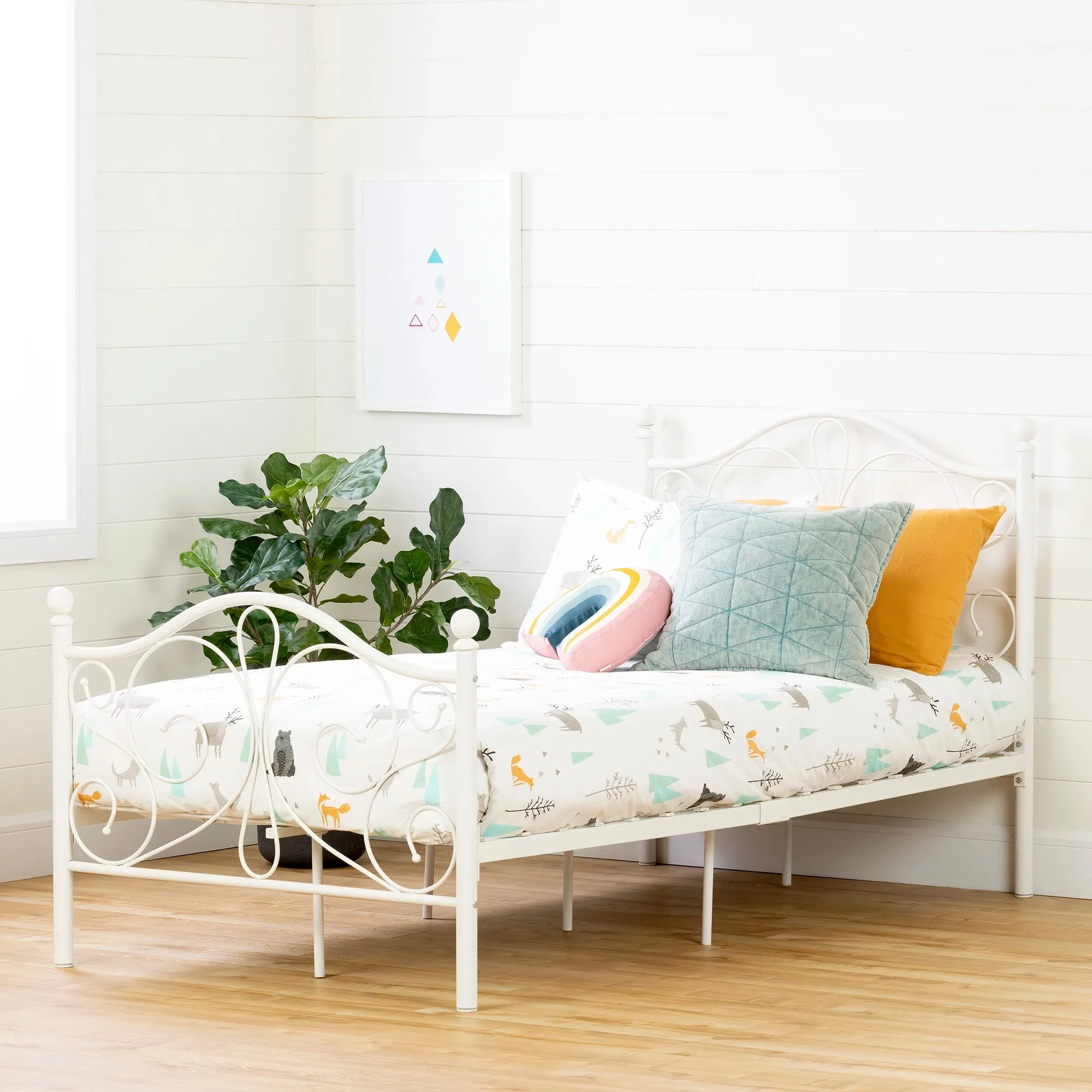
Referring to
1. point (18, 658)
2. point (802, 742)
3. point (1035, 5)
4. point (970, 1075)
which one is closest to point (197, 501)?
point (18, 658)

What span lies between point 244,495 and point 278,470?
0.12 metres

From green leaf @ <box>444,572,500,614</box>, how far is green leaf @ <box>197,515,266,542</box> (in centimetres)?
49

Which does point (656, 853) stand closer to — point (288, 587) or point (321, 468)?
point (288, 587)

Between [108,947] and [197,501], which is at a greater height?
Answer: [197,501]

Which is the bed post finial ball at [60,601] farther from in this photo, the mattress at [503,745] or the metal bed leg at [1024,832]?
the metal bed leg at [1024,832]

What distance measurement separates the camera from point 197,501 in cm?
523

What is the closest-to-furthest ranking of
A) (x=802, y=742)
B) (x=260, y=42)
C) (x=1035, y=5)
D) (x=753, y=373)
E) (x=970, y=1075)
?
(x=970, y=1075) → (x=802, y=742) → (x=1035, y=5) → (x=753, y=373) → (x=260, y=42)

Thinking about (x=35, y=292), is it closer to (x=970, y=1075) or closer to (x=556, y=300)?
(x=556, y=300)

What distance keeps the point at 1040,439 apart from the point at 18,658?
7.98 ft

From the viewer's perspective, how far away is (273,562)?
4.96 m

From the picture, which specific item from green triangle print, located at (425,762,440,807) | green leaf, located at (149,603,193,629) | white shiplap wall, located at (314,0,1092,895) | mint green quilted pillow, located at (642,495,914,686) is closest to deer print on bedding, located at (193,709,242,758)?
green triangle print, located at (425,762,440,807)

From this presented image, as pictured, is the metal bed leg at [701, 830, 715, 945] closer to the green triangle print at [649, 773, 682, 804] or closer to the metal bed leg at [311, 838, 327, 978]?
the green triangle print at [649, 773, 682, 804]

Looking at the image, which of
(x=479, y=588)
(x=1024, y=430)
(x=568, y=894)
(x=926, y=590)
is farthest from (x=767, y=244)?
(x=568, y=894)

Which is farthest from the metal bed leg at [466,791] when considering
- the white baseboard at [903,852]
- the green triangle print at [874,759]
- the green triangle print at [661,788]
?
the white baseboard at [903,852]
